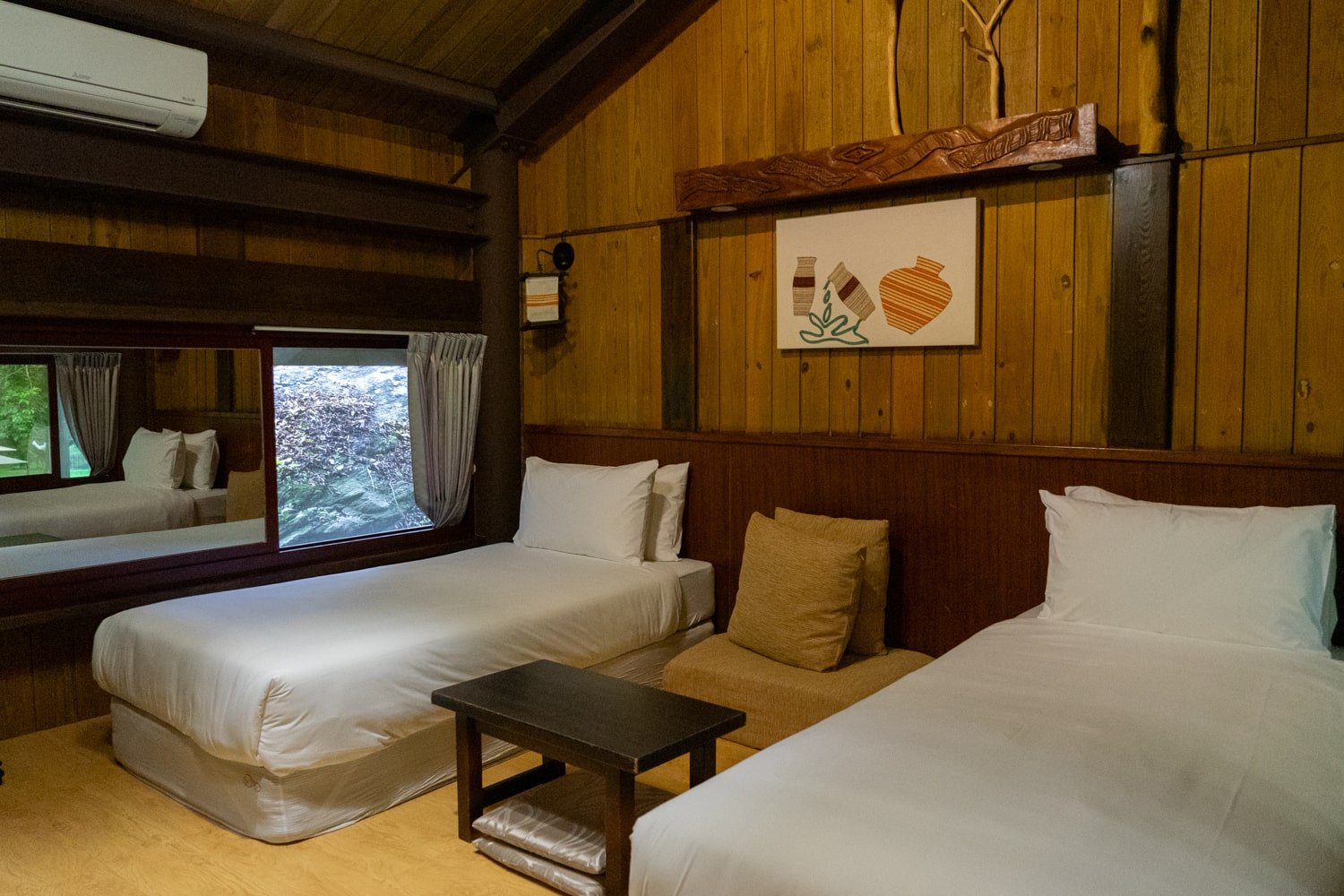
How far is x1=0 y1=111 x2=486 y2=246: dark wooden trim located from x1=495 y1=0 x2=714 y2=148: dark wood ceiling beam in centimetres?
44

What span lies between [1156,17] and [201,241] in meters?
3.42

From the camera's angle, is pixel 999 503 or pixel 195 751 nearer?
pixel 195 751

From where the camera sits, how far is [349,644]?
2732mm

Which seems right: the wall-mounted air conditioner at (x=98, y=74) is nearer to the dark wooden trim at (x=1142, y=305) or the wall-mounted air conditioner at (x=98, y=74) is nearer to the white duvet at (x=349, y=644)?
the white duvet at (x=349, y=644)

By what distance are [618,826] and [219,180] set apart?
110 inches

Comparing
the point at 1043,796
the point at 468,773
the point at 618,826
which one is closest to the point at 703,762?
the point at 618,826

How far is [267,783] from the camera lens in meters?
2.58

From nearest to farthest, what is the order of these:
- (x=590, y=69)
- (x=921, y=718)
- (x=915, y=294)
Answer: (x=921, y=718) < (x=915, y=294) < (x=590, y=69)

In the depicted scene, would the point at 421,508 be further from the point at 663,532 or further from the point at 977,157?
the point at 977,157

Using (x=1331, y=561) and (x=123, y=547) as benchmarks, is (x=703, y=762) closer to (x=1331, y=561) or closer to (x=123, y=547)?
(x=1331, y=561)

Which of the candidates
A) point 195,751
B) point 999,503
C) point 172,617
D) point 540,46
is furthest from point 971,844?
point 540,46

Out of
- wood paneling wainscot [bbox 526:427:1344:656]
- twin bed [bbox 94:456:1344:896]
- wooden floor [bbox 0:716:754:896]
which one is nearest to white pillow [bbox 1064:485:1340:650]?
twin bed [bbox 94:456:1344:896]

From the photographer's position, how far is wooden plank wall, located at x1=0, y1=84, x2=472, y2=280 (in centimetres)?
334

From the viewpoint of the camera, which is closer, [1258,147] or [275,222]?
[1258,147]
